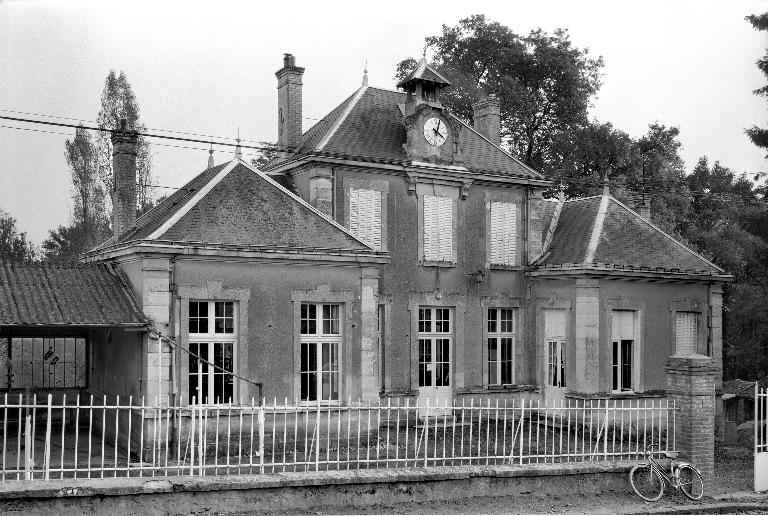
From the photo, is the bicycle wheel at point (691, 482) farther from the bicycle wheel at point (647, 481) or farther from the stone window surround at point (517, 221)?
the stone window surround at point (517, 221)

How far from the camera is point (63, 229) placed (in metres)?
40.4

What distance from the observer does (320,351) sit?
17750 millimetres

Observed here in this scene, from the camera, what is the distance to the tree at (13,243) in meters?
45.4

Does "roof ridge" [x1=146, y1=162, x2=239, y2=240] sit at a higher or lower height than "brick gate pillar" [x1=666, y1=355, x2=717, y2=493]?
higher

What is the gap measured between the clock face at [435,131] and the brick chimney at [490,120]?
9.65 feet

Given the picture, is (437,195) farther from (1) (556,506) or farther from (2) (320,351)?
(1) (556,506)

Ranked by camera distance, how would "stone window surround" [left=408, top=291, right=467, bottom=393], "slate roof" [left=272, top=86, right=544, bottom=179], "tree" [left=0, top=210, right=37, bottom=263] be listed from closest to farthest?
"slate roof" [left=272, top=86, right=544, bottom=179]
"stone window surround" [left=408, top=291, right=467, bottom=393]
"tree" [left=0, top=210, right=37, bottom=263]

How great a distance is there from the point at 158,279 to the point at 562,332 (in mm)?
10681

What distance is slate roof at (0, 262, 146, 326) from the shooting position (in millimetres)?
14961

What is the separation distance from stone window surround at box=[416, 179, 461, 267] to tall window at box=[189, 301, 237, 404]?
5808 mm

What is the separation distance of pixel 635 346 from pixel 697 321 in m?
2.39

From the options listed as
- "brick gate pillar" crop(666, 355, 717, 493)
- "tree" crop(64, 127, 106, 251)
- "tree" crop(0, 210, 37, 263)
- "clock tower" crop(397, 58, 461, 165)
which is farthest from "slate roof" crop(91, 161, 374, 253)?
"tree" crop(0, 210, 37, 263)

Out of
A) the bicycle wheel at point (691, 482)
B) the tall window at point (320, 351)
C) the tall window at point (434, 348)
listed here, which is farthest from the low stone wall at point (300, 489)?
the tall window at point (434, 348)

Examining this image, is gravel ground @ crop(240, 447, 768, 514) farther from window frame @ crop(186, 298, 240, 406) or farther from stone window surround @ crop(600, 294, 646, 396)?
stone window surround @ crop(600, 294, 646, 396)
